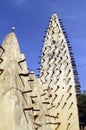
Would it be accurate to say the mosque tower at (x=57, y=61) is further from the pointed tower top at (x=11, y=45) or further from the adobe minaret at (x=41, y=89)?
the pointed tower top at (x=11, y=45)

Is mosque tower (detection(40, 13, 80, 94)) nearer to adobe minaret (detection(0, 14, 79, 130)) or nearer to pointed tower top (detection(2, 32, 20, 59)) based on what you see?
adobe minaret (detection(0, 14, 79, 130))

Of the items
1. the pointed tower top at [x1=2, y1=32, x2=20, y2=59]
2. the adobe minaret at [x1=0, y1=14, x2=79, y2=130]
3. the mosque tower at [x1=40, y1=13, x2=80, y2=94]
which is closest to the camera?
the adobe minaret at [x1=0, y1=14, x2=79, y2=130]

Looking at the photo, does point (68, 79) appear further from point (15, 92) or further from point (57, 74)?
point (15, 92)

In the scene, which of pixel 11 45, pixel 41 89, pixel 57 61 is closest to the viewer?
pixel 11 45

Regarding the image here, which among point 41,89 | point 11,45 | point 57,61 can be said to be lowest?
point 41,89

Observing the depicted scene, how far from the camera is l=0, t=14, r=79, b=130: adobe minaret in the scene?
13922mm

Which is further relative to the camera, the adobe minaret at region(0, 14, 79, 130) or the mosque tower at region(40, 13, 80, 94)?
the mosque tower at region(40, 13, 80, 94)

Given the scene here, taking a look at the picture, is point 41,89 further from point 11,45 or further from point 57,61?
point 11,45

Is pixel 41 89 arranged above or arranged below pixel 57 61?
below

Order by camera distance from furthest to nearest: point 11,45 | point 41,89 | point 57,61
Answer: point 57,61, point 41,89, point 11,45

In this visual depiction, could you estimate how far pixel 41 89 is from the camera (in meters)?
22.9

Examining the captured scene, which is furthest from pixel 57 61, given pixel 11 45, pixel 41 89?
pixel 11 45

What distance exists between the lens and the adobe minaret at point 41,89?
13922 millimetres

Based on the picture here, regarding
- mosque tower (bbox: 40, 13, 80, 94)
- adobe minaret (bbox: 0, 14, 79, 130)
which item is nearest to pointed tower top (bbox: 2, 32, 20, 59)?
adobe minaret (bbox: 0, 14, 79, 130)
